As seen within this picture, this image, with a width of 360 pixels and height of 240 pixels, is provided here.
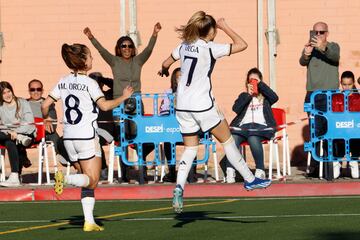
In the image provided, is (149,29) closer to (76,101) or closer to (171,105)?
(171,105)

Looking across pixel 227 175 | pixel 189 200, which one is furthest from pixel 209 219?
pixel 227 175

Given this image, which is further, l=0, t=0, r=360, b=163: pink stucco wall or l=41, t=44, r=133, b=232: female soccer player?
l=0, t=0, r=360, b=163: pink stucco wall

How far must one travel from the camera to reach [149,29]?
23.6m

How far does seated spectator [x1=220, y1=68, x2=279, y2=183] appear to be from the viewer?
19.5 m

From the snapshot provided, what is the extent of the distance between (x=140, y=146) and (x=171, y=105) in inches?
30.5

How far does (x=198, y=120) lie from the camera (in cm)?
1338

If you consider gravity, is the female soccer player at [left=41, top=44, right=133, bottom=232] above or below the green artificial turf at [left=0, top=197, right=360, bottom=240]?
above

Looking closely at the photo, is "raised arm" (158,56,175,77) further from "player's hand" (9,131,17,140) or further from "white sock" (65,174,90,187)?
"player's hand" (9,131,17,140)

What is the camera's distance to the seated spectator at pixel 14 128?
2014 centimetres

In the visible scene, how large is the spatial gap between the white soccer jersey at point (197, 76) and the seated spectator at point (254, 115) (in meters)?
6.01

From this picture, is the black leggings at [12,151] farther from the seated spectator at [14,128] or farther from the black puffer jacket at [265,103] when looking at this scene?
the black puffer jacket at [265,103]

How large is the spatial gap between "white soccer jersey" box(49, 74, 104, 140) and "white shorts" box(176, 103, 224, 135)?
1024 millimetres

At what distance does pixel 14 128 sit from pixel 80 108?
24.9 ft

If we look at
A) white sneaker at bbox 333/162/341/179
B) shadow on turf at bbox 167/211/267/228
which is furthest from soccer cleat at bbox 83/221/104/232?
white sneaker at bbox 333/162/341/179
